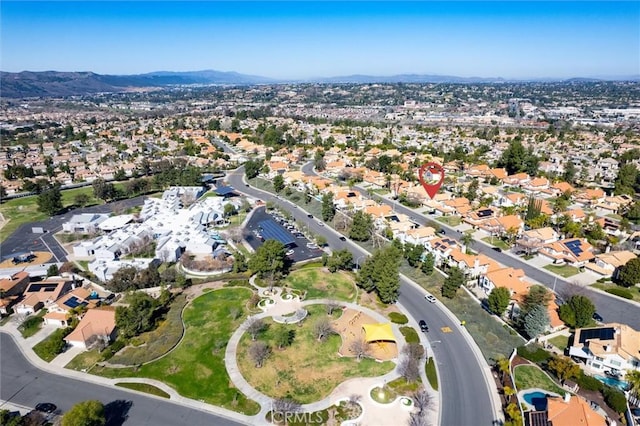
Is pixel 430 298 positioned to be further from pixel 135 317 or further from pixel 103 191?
pixel 103 191

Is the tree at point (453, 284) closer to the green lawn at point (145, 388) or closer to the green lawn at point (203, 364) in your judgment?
the green lawn at point (203, 364)

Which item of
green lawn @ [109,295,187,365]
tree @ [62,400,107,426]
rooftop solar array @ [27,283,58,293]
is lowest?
green lawn @ [109,295,187,365]

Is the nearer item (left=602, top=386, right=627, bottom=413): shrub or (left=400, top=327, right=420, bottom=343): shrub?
(left=602, top=386, right=627, bottom=413): shrub

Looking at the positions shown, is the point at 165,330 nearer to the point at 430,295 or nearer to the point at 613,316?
the point at 430,295

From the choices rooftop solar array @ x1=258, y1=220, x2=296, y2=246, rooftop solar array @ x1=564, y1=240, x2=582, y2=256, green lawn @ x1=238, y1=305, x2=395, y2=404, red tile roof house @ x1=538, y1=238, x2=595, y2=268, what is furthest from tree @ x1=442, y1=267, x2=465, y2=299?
rooftop solar array @ x1=258, y1=220, x2=296, y2=246

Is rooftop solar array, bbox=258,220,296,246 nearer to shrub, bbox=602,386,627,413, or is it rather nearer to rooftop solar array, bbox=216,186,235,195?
rooftop solar array, bbox=216,186,235,195

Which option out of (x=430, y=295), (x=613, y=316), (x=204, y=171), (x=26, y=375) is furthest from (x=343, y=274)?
(x=204, y=171)

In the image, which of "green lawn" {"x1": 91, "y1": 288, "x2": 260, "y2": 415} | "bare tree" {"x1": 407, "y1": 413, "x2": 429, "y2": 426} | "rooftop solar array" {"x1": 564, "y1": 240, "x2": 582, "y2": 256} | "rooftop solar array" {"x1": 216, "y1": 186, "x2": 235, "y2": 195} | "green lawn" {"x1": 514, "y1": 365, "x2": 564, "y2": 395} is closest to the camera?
"bare tree" {"x1": 407, "y1": 413, "x2": 429, "y2": 426}
